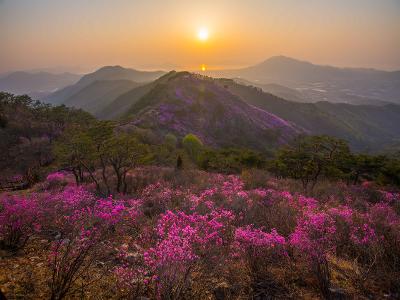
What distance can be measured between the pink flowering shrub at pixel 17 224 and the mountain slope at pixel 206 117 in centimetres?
3817

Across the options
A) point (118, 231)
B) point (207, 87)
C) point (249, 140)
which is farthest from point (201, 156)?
point (207, 87)

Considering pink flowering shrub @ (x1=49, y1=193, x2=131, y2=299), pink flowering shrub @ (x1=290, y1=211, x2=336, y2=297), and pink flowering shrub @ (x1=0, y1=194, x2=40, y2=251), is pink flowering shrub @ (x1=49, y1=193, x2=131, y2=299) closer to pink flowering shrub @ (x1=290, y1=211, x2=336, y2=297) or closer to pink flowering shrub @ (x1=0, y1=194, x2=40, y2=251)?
pink flowering shrub @ (x1=0, y1=194, x2=40, y2=251)

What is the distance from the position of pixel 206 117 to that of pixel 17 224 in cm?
5515

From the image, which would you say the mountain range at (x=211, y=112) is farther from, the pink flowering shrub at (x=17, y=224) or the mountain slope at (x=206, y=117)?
the pink flowering shrub at (x=17, y=224)

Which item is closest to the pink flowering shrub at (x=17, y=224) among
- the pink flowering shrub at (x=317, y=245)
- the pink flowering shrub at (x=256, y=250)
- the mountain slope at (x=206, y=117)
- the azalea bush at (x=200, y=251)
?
the azalea bush at (x=200, y=251)

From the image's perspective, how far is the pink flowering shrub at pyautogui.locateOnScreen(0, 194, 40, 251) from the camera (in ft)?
19.8

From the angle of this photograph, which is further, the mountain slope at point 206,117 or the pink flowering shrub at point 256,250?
the mountain slope at point 206,117

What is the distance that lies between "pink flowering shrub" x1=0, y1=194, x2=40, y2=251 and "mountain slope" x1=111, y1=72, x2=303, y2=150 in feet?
125

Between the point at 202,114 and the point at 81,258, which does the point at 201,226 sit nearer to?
the point at 81,258

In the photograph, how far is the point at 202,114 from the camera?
60.6 meters

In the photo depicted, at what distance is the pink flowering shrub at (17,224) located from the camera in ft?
19.8

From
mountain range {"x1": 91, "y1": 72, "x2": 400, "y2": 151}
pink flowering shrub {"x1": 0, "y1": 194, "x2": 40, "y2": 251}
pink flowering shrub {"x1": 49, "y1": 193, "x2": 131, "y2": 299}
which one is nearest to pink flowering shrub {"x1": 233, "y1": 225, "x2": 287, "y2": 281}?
pink flowering shrub {"x1": 49, "y1": 193, "x2": 131, "y2": 299}

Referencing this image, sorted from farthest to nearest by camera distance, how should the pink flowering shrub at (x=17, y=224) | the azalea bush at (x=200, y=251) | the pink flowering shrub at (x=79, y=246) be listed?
1. the pink flowering shrub at (x=17, y=224)
2. the azalea bush at (x=200, y=251)
3. the pink flowering shrub at (x=79, y=246)

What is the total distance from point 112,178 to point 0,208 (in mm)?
7147
